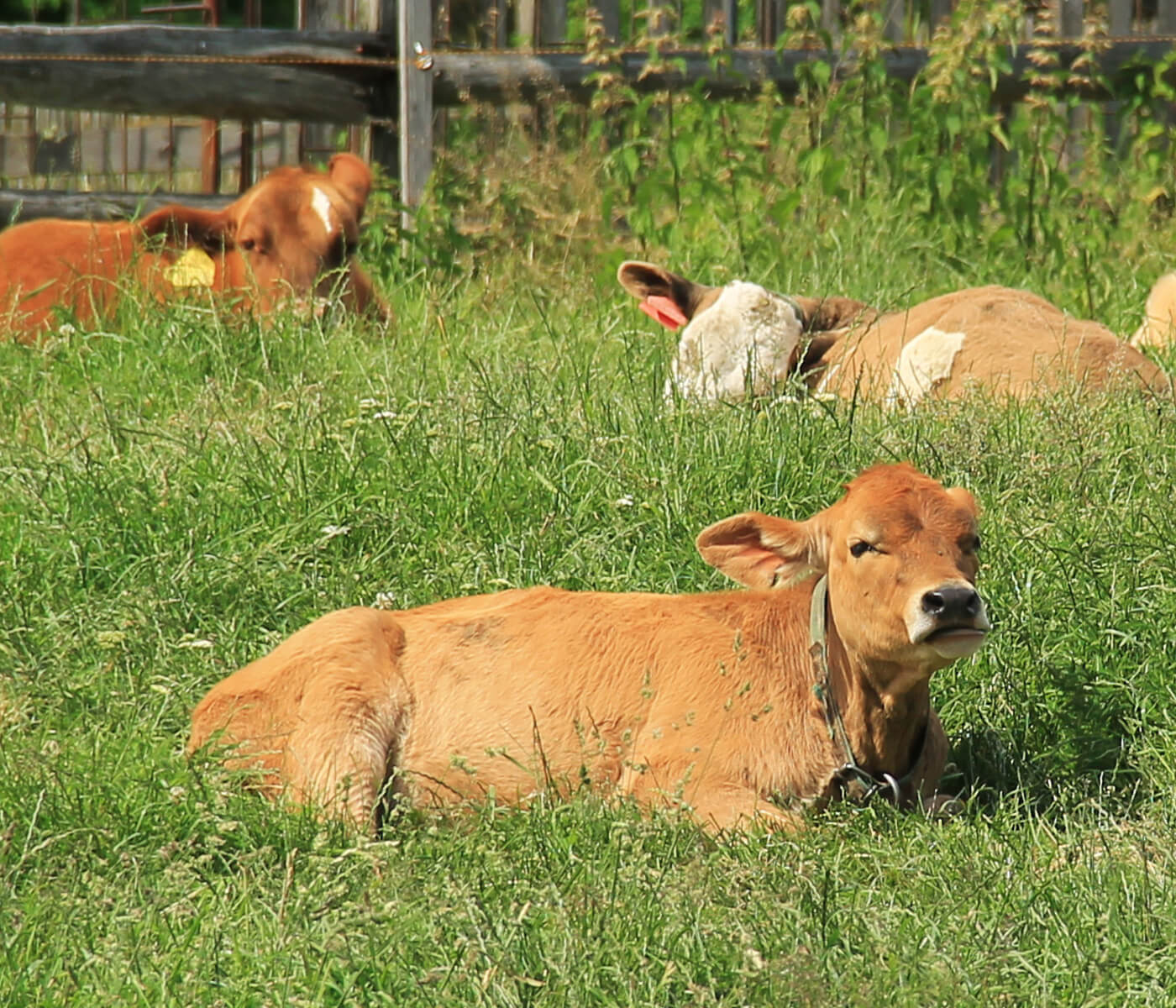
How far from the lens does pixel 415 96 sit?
9539mm

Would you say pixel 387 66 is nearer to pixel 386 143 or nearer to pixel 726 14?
pixel 386 143

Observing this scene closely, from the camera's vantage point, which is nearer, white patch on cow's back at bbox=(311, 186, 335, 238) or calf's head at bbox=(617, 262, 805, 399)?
calf's head at bbox=(617, 262, 805, 399)

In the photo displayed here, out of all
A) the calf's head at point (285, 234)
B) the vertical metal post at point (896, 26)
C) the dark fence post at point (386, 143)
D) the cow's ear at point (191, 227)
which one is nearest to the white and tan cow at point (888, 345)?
the calf's head at point (285, 234)

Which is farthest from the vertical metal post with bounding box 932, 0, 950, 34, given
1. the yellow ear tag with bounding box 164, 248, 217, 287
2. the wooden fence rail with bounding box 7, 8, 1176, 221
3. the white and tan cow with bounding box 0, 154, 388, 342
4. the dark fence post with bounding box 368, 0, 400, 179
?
the yellow ear tag with bounding box 164, 248, 217, 287

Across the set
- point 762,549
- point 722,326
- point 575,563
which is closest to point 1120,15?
point 722,326

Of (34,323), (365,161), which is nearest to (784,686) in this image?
(34,323)

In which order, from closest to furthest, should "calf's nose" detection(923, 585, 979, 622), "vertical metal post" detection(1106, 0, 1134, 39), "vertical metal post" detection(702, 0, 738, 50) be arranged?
"calf's nose" detection(923, 585, 979, 622) < "vertical metal post" detection(702, 0, 738, 50) < "vertical metal post" detection(1106, 0, 1134, 39)

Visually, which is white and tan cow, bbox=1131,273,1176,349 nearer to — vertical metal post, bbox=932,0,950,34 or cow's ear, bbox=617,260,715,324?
cow's ear, bbox=617,260,715,324

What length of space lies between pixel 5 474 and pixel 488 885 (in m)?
3.04

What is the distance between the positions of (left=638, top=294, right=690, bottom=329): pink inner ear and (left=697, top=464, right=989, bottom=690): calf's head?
10.6 ft

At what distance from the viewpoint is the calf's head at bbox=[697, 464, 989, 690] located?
4258 millimetres

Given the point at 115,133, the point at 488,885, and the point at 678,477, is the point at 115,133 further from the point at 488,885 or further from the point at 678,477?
the point at 488,885

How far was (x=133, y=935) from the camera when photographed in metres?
3.57

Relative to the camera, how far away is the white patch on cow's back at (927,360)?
7508 millimetres
